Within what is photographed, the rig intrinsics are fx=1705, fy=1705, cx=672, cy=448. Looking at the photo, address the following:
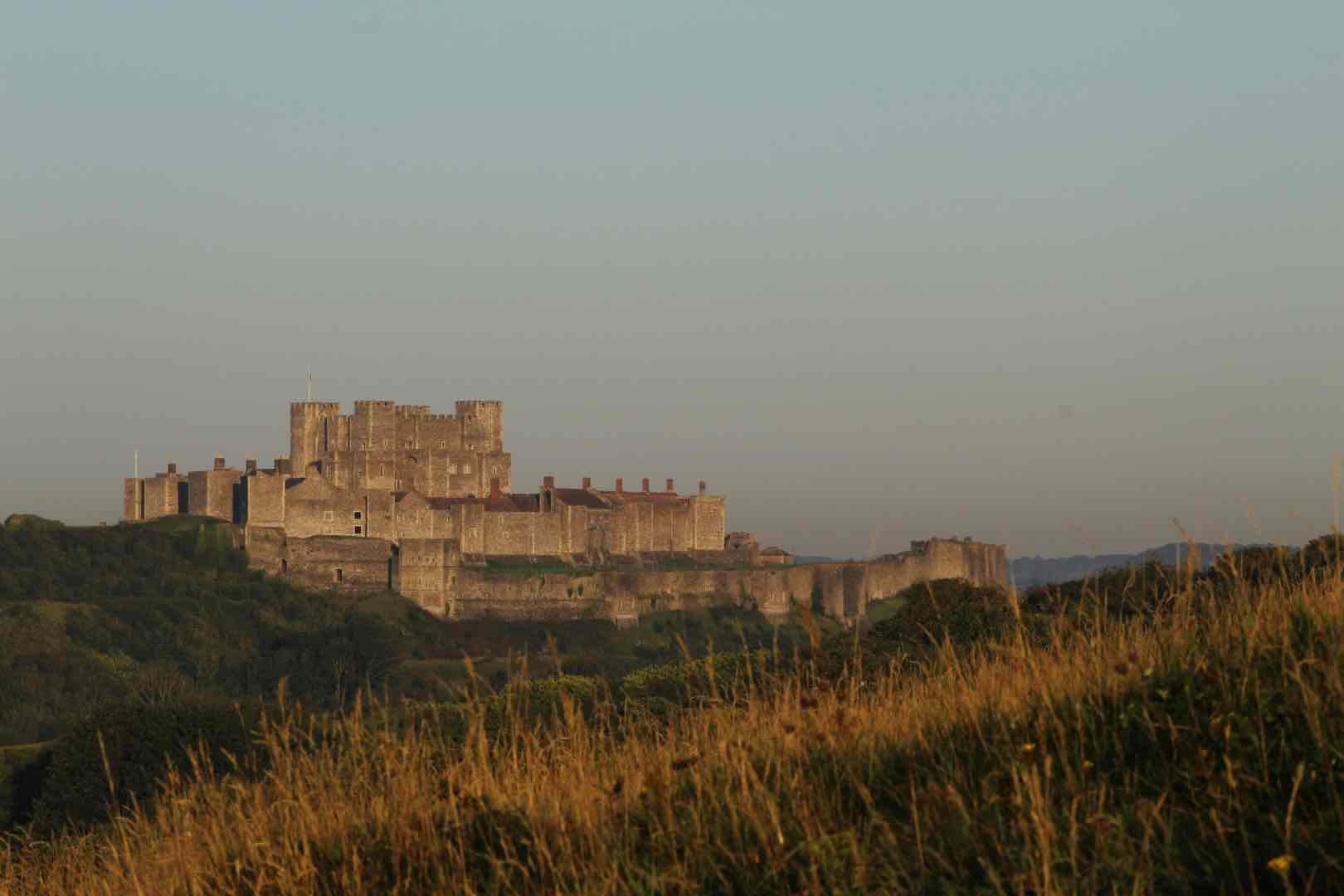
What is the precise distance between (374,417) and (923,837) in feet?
246

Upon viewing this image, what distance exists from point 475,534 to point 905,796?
225 feet

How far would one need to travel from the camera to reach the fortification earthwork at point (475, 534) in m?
69.6

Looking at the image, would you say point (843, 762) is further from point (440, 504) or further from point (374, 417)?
point (374, 417)

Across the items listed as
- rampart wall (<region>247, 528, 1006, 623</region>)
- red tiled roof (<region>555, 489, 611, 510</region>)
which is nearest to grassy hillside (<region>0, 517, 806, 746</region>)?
rampart wall (<region>247, 528, 1006, 623</region>)

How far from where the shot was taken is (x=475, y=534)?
7256 cm

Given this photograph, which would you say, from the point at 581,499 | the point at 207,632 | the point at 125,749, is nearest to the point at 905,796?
the point at 125,749

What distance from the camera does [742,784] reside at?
4.61 m

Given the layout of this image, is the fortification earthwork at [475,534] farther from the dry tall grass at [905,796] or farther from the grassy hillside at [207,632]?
the dry tall grass at [905,796]

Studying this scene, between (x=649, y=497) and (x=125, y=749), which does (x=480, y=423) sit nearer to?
(x=649, y=497)

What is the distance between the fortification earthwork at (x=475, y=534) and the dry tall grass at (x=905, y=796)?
2475 inches

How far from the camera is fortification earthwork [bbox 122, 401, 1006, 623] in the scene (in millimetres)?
69625

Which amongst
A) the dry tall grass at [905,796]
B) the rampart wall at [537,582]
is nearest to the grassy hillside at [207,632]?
the rampart wall at [537,582]

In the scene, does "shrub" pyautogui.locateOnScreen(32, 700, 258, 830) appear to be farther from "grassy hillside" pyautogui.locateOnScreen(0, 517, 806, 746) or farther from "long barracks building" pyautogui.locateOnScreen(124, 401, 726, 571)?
"long barracks building" pyautogui.locateOnScreen(124, 401, 726, 571)

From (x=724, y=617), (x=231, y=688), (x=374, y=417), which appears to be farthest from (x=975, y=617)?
(x=374, y=417)
